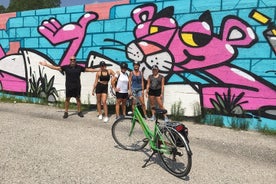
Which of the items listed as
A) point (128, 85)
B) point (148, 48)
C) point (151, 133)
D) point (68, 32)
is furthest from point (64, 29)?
point (151, 133)

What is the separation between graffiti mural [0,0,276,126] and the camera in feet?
25.6

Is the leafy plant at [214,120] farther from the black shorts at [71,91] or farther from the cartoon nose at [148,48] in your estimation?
the black shorts at [71,91]

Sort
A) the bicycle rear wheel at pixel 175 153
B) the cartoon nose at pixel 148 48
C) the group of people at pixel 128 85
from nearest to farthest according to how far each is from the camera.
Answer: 1. the bicycle rear wheel at pixel 175 153
2. the group of people at pixel 128 85
3. the cartoon nose at pixel 148 48

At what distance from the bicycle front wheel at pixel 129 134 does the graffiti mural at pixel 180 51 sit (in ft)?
9.76

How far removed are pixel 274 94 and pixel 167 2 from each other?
3561mm

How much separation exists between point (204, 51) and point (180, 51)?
0.66 metres

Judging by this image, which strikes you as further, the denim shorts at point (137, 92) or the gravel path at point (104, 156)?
the denim shorts at point (137, 92)

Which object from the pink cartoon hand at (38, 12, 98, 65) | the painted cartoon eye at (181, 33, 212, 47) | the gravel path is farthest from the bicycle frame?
the pink cartoon hand at (38, 12, 98, 65)

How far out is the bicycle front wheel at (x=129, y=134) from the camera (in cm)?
589

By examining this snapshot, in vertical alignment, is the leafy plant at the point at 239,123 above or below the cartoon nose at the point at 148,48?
below

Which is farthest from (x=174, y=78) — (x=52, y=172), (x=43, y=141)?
(x=52, y=172)

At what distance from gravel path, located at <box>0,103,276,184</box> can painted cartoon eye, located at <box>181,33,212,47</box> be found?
2.06 m

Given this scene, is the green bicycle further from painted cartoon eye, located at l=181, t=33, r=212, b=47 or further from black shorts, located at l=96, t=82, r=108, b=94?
painted cartoon eye, located at l=181, t=33, r=212, b=47

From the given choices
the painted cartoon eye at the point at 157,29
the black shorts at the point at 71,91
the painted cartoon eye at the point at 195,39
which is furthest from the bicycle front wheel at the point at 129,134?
the painted cartoon eye at the point at 157,29
